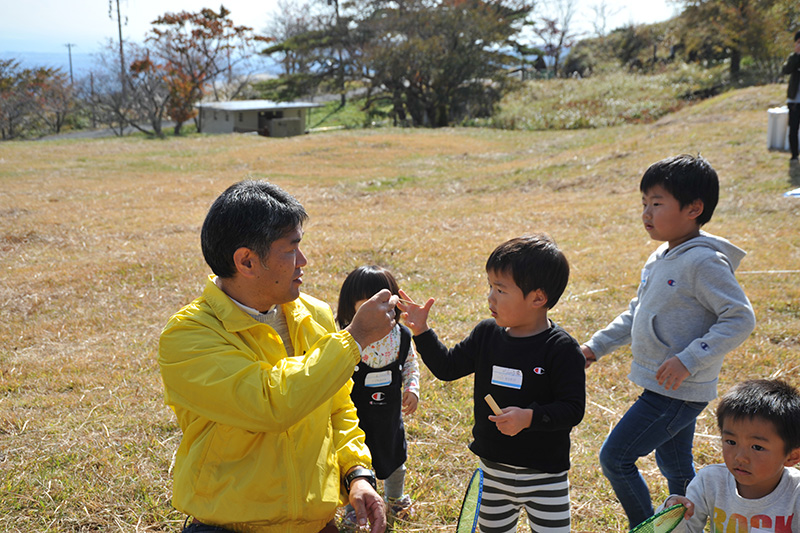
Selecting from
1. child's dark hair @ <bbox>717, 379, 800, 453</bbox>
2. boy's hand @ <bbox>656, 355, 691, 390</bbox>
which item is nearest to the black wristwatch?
boy's hand @ <bbox>656, 355, 691, 390</bbox>

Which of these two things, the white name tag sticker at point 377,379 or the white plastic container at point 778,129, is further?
the white plastic container at point 778,129

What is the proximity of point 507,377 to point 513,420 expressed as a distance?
0.27 m

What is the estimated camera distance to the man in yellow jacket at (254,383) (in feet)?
→ 6.78

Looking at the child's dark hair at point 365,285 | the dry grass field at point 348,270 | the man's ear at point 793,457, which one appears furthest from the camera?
the dry grass field at point 348,270

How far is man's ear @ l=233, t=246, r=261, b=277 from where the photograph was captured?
221cm

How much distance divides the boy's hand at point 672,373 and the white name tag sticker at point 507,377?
0.63 meters

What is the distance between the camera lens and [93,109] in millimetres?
42094

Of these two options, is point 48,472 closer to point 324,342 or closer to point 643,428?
point 324,342

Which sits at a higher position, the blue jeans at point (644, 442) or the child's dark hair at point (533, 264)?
the child's dark hair at point (533, 264)

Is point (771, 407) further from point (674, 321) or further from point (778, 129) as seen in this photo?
point (778, 129)

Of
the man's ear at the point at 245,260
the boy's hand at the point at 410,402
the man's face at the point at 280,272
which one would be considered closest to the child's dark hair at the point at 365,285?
the boy's hand at the point at 410,402

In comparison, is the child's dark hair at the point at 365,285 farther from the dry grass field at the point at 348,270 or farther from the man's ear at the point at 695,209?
the man's ear at the point at 695,209

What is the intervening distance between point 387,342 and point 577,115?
95.2ft

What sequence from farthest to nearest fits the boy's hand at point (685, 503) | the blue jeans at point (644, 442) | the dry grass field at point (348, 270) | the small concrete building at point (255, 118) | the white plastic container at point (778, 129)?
the small concrete building at point (255, 118) → the white plastic container at point (778, 129) → the dry grass field at point (348, 270) → the blue jeans at point (644, 442) → the boy's hand at point (685, 503)
